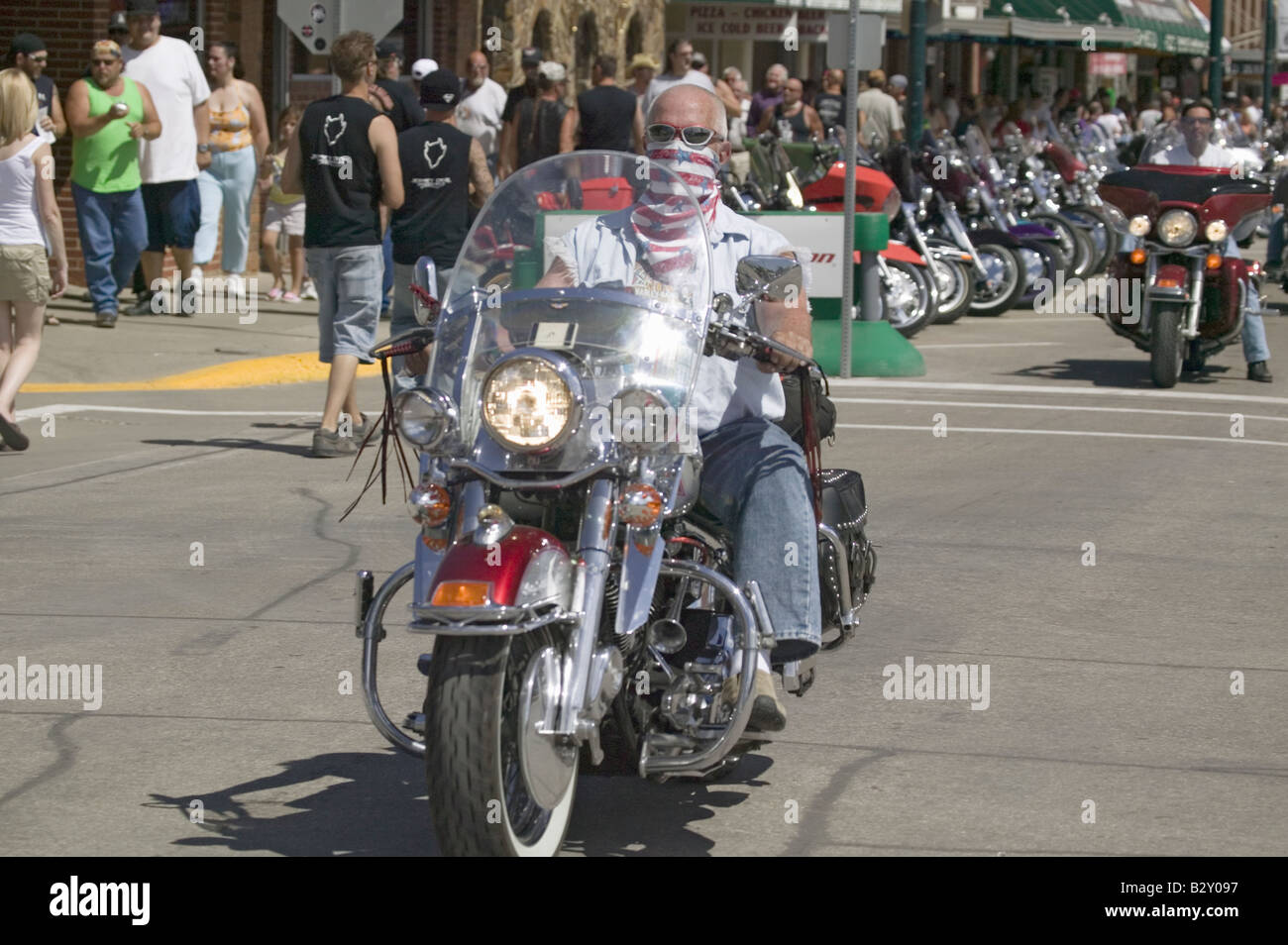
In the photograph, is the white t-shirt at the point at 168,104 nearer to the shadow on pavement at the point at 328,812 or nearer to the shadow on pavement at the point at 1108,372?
the shadow on pavement at the point at 1108,372

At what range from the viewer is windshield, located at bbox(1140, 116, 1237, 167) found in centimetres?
1530

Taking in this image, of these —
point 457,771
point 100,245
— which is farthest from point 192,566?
point 100,245

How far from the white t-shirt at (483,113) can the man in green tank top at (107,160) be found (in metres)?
4.26

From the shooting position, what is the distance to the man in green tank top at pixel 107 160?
14695 millimetres

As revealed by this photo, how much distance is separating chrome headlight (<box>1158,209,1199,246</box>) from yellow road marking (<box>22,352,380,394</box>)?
16.9 feet

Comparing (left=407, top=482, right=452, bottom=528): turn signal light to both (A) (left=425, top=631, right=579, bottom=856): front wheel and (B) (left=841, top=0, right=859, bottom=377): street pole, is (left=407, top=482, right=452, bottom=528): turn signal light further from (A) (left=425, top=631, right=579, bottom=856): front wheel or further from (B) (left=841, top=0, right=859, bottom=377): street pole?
(B) (left=841, top=0, right=859, bottom=377): street pole

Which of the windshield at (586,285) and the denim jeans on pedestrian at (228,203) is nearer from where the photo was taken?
the windshield at (586,285)

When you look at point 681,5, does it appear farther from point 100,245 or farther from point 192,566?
point 192,566

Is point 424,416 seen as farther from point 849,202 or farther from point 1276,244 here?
point 1276,244

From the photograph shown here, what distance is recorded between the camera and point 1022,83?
173 feet

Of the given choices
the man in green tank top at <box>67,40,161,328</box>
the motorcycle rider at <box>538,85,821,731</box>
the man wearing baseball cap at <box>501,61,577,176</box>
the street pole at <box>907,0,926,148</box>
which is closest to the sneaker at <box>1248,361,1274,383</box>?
the man wearing baseball cap at <box>501,61,577,176</box>

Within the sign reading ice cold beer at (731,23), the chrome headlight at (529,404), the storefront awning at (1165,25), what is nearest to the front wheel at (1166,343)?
the chrome headlight at (529,404)

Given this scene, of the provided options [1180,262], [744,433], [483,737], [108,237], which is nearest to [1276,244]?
[1180,262]

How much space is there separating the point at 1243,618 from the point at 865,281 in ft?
25.4
